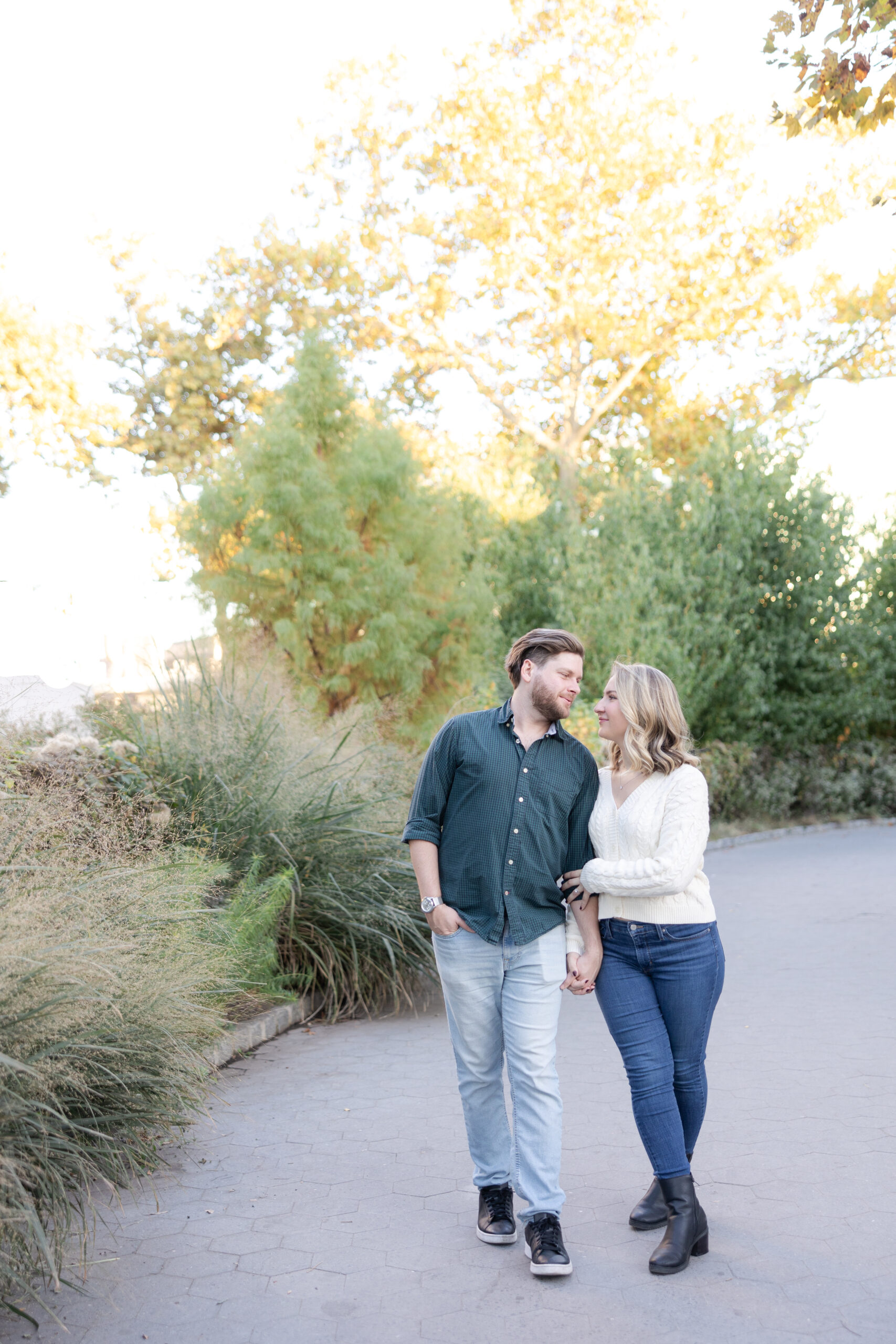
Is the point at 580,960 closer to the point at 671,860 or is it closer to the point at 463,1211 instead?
the point at 671,860

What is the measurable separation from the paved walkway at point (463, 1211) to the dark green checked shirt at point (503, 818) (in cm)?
103

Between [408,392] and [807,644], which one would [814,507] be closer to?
[807,644]

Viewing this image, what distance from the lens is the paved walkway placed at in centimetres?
319

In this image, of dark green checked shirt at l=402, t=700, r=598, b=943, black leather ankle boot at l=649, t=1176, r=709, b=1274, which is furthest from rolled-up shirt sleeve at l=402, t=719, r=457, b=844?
black leather ankle boot at l=649, t=1176, r=709, b=1274

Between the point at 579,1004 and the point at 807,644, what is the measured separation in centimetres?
1304

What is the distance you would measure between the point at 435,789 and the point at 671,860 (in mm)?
768

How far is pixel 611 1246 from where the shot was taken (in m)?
3.66

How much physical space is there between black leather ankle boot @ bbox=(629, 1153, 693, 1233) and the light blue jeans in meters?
0.39

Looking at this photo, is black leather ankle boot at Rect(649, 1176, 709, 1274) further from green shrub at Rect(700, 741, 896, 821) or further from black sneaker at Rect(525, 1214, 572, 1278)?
green shrub at Rect(700, 741, 896, 821)

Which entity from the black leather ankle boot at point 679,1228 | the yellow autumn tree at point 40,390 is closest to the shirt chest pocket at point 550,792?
the black leather ankle boot at point 679,1228

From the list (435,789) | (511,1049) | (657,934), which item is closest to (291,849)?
(435,789)

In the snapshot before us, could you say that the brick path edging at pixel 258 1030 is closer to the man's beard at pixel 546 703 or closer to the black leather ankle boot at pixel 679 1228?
the black leather ankle boot at pixel 679 1228

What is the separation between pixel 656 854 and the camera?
3.52 meters

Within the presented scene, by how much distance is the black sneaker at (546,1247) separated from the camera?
340 centimetres
